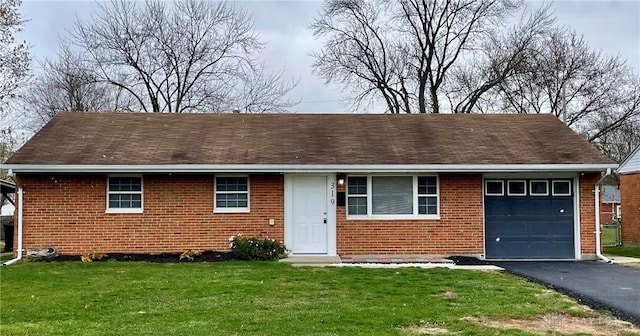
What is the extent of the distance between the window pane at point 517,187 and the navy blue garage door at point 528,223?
0.02 metres

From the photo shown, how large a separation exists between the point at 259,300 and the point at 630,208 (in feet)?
59.1

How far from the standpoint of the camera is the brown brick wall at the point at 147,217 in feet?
47.7

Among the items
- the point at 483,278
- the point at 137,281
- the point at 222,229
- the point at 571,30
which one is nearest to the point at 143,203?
the point at 222,229

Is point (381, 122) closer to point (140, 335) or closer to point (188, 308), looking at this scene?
point (188, 308)

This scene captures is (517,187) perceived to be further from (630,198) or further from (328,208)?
(630,198)

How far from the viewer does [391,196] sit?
15.1 meters

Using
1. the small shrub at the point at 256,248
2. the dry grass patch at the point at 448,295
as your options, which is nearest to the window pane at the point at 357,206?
the small shrub at the point at 256,248

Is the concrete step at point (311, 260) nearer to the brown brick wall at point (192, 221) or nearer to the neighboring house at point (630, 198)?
the brown brick wall at point (192, 221)

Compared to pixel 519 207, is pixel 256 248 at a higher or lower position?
lower

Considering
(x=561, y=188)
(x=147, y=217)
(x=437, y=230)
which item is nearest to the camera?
(x=147, y=217)

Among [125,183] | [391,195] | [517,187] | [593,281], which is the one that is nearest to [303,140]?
[391,195]

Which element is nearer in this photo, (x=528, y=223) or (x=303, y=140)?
(x=528, y=223)

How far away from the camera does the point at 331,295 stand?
941cm

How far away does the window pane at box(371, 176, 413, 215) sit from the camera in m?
15.1
